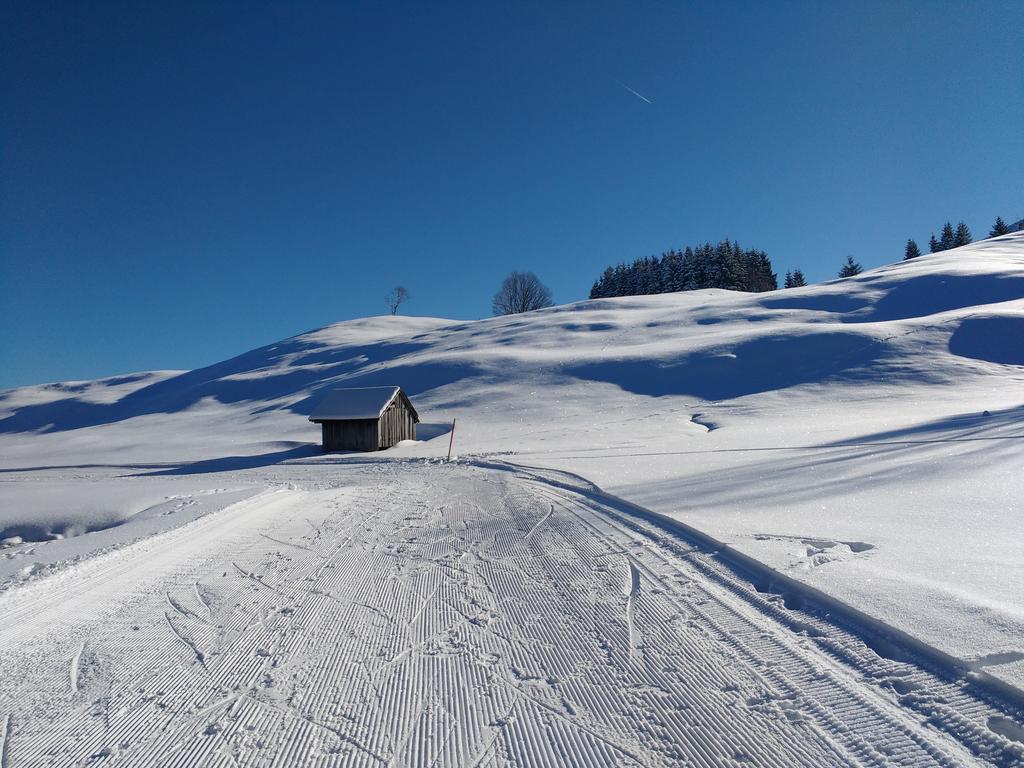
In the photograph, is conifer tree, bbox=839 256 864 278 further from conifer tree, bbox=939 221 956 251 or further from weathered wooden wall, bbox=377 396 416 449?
weathered wooden wall, bbox=377 396 416 449

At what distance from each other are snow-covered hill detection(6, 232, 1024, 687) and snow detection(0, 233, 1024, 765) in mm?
67

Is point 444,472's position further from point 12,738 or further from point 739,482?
point 12,738

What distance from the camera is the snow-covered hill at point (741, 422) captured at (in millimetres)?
5836

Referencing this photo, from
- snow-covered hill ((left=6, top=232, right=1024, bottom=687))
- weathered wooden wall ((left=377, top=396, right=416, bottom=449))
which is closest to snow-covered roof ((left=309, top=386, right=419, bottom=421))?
weathered wooden wall ((left=377, top=396, right=416, bottom=449))

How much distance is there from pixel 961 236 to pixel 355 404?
102 meters

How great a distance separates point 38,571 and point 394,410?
75.3 feet

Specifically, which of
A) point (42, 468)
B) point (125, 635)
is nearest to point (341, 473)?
point (125, 635)

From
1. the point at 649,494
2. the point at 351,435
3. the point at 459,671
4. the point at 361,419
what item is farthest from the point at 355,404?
the point at 459,671

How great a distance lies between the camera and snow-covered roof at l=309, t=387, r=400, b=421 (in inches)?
1088

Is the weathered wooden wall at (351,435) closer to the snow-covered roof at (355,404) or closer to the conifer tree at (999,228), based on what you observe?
the snow-covered roof at (355,404)

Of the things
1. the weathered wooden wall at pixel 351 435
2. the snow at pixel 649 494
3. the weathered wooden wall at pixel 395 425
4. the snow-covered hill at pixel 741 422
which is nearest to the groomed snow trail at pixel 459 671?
the snow at pixel 649 494

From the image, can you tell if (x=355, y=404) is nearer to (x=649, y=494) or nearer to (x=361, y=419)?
(x=361, y=419)

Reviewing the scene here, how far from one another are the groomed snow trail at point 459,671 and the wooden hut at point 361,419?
798 inches

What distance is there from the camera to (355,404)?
2852 centimetres
